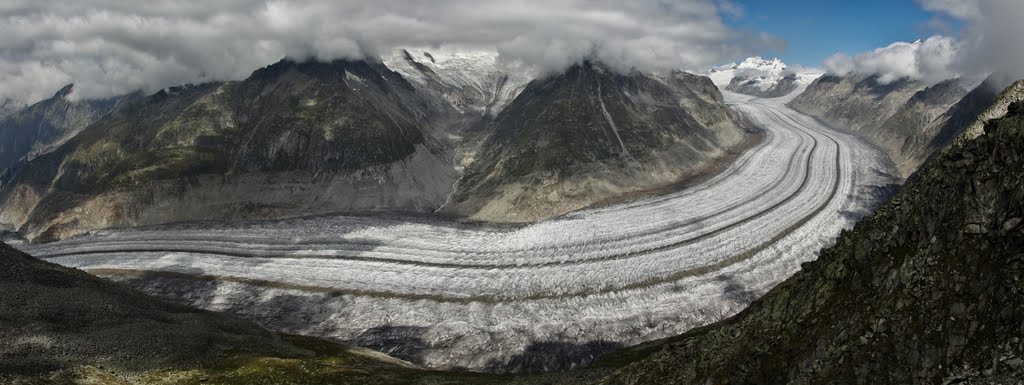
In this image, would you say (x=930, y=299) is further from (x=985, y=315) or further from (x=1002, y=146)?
(x=1002, y=146)

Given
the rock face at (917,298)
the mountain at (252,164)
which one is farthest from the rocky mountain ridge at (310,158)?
the rock face at (917,298)

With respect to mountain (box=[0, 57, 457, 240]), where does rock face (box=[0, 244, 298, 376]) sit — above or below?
below

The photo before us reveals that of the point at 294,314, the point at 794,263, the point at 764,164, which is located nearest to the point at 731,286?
the point at 794,263

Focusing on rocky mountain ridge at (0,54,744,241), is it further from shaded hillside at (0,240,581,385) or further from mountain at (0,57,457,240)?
shaded hillside at (0,240,581,385)

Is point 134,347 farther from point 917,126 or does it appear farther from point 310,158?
point 917,126

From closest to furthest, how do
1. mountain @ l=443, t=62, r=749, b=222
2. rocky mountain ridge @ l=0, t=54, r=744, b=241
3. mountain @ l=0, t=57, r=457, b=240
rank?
mountain @ l=443, t=62, r=749, b=222
rocky mountain ridge @ l=0, t=54, r=744, b=241
mountain @ l=0, t=57, r=457, b=240

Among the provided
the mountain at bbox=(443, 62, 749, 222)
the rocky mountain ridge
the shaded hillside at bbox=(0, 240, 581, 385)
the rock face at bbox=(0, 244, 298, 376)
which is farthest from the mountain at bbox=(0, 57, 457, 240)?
the shaded hillside at bbox=(0, 240, 581, 385)

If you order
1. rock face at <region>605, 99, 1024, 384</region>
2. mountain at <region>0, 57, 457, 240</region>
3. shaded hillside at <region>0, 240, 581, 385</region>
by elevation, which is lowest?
shaded hillside at <region>0, 240, 581, 385</region>
